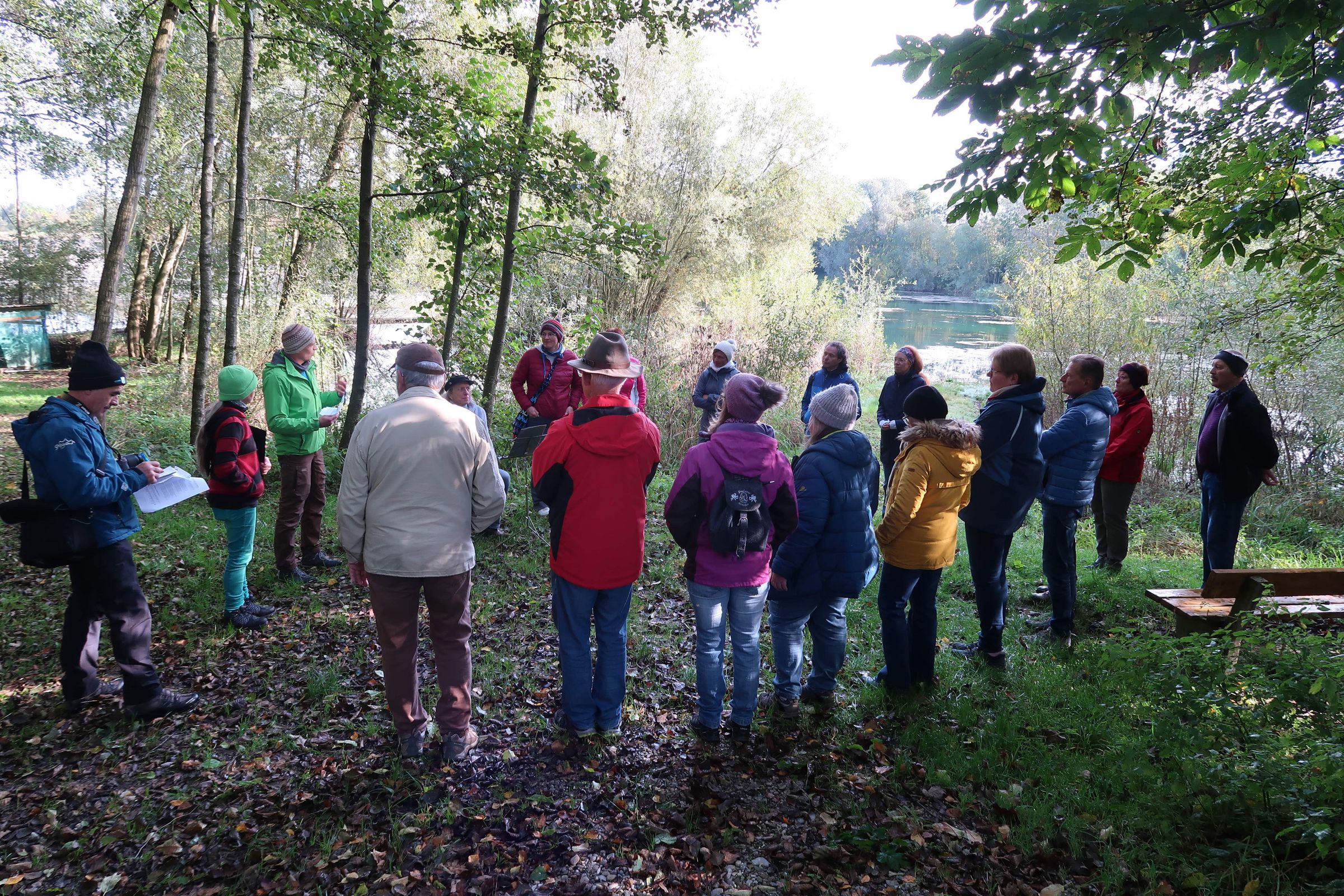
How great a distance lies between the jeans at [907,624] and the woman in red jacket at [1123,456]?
291cm

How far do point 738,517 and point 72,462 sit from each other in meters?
3.33

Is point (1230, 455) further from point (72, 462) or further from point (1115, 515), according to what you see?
point (72, 462)

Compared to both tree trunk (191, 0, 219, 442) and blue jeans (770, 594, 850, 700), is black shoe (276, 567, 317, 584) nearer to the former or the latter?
tree trunk (191, 0, 219, 442)

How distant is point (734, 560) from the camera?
138 inches

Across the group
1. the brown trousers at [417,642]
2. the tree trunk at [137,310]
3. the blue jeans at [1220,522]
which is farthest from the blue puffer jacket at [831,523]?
the tree trunk at [137,310]

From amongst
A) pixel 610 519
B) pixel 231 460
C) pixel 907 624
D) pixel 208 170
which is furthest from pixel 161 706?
pixel 208 170

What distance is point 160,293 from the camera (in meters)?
17.8

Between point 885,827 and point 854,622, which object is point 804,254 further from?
point 885,827

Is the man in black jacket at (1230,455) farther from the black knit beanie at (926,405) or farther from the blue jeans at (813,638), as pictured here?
the blue jeans at (813,638)

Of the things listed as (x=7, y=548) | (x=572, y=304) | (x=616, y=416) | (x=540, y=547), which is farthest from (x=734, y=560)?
(x=572, y=304)

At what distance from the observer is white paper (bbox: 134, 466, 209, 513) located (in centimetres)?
362

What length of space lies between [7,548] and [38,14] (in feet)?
30.9

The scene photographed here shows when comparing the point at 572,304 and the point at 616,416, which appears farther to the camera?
the point at 572,304

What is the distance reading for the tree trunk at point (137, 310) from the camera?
17844mm
